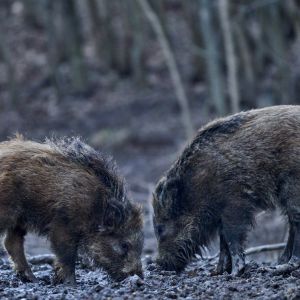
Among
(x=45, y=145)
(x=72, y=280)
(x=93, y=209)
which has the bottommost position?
(x=72, y=280)

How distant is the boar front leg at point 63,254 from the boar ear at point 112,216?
1.31ft

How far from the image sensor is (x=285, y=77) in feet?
83.1

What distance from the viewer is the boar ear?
9891 millimetres

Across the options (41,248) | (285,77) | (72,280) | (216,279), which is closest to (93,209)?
(72,280)

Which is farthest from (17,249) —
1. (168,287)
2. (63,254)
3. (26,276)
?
(168,287)

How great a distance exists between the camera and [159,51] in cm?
A: 3431

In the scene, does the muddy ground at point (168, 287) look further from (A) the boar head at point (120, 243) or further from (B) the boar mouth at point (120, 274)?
(A) the boar head at point (120, 243)

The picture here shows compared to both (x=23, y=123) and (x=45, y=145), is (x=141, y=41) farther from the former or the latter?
(x=45, y=145)

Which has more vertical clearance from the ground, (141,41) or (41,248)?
(141,41)

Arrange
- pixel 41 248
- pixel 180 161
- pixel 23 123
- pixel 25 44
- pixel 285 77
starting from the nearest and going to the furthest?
pixel 180 161
pixel 41 248
pixel 285 77
pixel 23 123
pixel 25 44

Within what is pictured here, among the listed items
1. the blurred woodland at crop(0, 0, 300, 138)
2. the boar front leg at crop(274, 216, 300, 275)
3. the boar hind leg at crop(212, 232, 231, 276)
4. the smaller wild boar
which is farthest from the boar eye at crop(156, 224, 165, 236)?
the blurred woodland at crop(0, 0, 300, 138)

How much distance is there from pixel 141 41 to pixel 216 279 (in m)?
21.0

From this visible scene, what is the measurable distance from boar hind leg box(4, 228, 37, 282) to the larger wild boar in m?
1.48

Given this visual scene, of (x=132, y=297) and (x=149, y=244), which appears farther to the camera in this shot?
(x=149, y=244)
